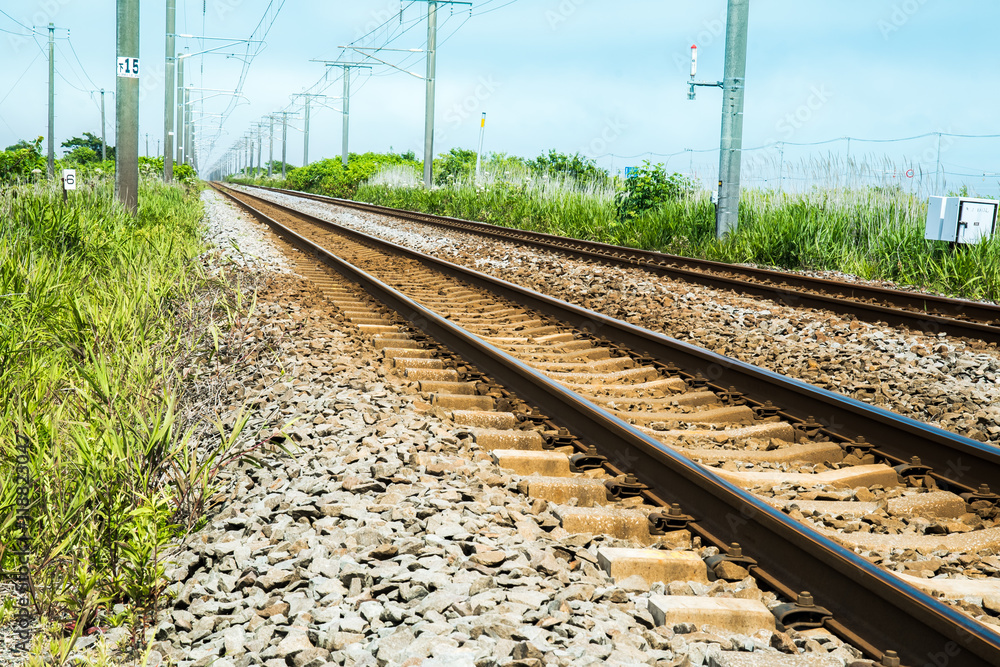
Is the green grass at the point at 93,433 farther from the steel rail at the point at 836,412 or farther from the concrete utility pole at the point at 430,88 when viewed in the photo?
the concrete utility pole at the point at 430,88

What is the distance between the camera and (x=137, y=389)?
4473 mm

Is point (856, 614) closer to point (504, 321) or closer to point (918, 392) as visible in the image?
point (918, 392)

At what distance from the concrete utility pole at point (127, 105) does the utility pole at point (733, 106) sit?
31.5 feet

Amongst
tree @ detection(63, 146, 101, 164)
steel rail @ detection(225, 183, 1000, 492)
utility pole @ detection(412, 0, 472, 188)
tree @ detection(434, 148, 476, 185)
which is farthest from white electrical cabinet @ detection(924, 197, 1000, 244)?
tree @ detection(63, 146, 101, 164)

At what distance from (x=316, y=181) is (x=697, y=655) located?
60709 mm

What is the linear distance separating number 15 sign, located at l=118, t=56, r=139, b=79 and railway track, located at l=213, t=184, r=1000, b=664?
25.0ft

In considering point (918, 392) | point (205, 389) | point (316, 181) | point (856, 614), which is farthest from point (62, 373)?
point (316, 181)

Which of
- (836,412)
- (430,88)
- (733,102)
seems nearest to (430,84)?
(430,88)

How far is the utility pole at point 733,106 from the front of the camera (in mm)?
13914

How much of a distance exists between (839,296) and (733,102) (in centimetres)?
536

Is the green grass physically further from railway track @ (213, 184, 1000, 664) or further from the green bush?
the green bush

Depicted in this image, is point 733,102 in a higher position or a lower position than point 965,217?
higher

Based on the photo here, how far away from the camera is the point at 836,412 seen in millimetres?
5070

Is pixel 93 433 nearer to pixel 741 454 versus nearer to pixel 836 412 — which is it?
pixel 741 454
